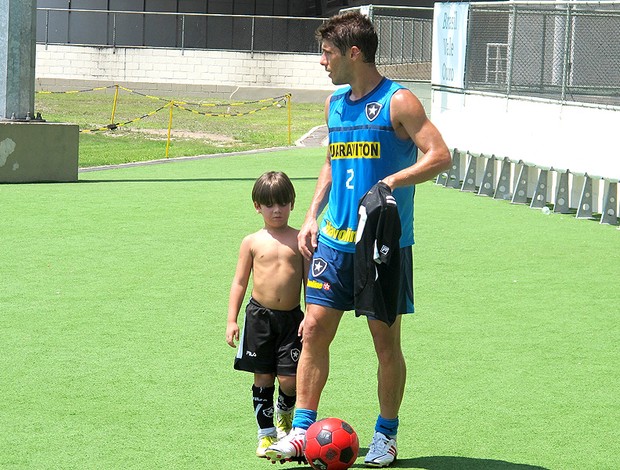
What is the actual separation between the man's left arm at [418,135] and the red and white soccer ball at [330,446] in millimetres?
1085

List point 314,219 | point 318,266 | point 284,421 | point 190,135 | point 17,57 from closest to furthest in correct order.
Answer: point 318,266, point 314,219, point 284,421, point 17,57, point 190,135

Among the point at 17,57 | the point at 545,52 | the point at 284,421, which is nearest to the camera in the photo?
the point at 284,421

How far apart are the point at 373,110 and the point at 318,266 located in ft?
2.38

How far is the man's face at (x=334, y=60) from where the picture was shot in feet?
16.6

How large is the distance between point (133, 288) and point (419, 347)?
2764 mm

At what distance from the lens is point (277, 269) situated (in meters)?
5.41

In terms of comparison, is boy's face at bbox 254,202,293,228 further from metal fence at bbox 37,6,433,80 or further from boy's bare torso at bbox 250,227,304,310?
metal fence at bbox 37,6,433,80

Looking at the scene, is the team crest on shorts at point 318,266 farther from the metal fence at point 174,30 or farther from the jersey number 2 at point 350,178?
the metal fence at point 174,30

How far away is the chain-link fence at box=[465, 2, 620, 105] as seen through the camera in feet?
58.8

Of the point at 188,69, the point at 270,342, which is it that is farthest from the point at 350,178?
the point at 188,69

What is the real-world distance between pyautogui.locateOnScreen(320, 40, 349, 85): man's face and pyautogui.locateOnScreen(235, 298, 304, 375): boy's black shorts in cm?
112

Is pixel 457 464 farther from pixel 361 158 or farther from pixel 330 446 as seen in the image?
pixel 361 158

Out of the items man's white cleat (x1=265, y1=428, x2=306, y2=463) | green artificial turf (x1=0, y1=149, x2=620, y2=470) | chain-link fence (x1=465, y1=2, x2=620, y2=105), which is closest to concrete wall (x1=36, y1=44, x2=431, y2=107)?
chain-link fence (x1=465, y1=2, x2=620, y2=105)

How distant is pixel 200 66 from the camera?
1715 inches
